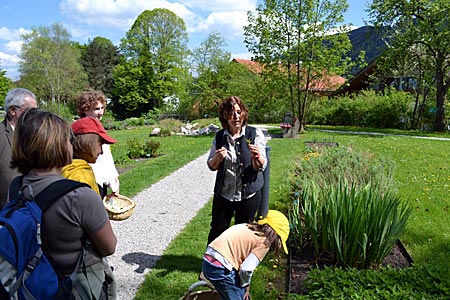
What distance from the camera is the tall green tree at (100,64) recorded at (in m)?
54.9

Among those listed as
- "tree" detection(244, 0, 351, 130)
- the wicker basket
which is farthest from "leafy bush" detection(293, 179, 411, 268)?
"tree" detection(244, 0, 351, 130)

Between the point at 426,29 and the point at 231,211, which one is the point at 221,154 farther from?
the point at 426,29

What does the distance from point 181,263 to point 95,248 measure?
9.20 ft

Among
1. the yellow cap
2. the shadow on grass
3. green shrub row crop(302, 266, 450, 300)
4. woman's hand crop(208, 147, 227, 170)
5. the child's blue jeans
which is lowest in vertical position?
the shadow on grass

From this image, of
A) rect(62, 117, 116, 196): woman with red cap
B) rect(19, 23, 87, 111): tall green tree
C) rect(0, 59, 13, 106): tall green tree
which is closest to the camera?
rect(62, 117, 116, 196): woman with red cap

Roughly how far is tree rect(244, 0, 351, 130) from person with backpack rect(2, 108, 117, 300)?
19369mm

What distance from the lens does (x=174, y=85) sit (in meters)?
44.1

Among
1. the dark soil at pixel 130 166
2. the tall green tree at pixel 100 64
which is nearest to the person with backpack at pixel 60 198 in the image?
the dark soil at pixel 130 166

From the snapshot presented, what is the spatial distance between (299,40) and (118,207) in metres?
18.5

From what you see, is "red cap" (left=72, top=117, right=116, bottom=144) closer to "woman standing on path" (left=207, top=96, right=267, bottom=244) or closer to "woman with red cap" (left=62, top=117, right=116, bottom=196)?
"woman with red cap" (left=62, top=117, right=116, bottom=196)

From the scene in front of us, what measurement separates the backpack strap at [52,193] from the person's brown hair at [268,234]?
5.18 ft

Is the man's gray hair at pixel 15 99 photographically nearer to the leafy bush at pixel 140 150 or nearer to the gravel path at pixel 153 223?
the gravel path at pixel 153 223

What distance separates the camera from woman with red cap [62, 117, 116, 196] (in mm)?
2650

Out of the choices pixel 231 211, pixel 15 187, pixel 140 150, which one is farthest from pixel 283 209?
pixel 140 150
